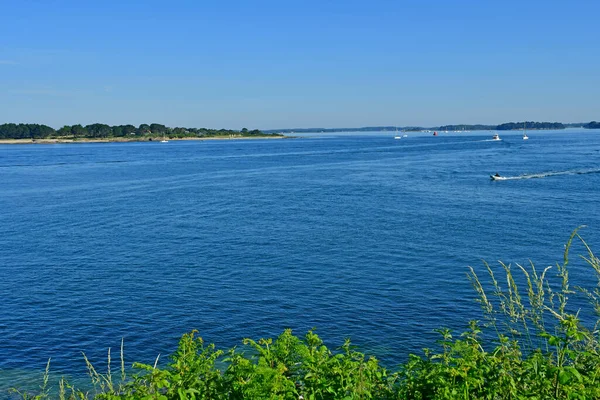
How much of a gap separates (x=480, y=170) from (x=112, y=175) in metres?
63.1

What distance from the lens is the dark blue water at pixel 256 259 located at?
2422 cm

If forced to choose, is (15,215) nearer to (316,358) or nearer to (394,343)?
(394,343)

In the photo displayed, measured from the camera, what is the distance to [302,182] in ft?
260

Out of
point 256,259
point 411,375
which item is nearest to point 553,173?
point 256,259

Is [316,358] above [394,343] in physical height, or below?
above

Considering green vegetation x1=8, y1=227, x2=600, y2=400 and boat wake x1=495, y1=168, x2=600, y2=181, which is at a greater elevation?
green vegetation x1=8, y1=227, x2=600, y2=400

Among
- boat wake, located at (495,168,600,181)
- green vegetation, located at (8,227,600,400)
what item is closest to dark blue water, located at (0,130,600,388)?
boat wake, located at (495,168,600,181)

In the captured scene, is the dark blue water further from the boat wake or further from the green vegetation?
the green vegetation

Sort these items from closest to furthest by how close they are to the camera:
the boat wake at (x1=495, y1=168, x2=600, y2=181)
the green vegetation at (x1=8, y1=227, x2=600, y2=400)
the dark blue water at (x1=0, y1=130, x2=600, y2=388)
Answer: the green vegetation at (x1=8, y1=227, x2=600, y2=400) < the dark blue water at (x1=0, y1=130, x2=600, y2=388) < the boat wake at (x1=495, y1=168, x2=600, y2=181)

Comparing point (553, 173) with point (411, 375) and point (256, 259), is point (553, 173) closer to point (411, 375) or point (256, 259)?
point (256, 259)

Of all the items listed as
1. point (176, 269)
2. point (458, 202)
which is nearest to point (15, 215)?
point (176, 269)

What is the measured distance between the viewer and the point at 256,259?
1400 inches

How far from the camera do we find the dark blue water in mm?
24219

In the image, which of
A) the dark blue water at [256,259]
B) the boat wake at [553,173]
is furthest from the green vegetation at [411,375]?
the boat wake at [553,173]
